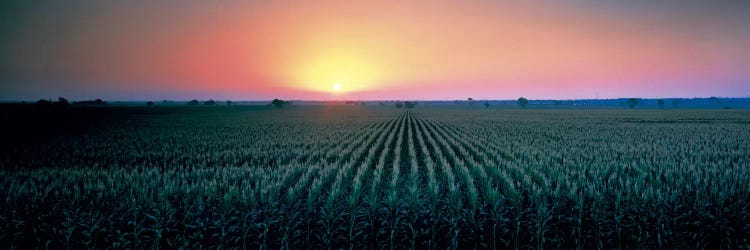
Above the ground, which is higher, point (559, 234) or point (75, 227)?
point (75, 227)

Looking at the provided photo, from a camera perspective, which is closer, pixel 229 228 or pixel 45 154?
pixel 229 228

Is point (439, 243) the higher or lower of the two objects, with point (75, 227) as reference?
lower

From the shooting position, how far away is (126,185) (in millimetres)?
9070

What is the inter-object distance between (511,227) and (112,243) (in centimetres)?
710

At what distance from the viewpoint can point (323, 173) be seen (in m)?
11.2

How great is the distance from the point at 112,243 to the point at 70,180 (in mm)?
5984

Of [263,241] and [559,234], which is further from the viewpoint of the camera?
[559,234]

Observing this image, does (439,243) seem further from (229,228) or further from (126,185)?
(126,185)

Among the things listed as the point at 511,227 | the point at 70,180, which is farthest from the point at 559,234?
the point at 70,180

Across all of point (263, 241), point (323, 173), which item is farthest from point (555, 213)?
point (323, 173)

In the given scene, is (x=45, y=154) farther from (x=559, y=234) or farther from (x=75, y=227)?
(x=559, y=234)

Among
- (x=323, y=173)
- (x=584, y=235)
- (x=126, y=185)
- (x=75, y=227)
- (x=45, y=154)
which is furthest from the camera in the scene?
(x=45, y=154)

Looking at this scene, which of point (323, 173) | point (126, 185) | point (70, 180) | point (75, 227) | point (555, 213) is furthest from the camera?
point (323, 173)

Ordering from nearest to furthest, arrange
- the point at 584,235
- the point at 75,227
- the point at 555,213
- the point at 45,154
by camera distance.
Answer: the point at 75,227 < the point at 584,235 < the point at 555,213 < the point at 45,154
